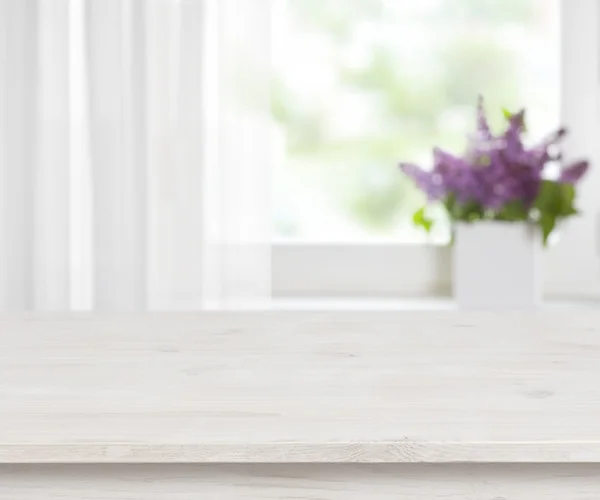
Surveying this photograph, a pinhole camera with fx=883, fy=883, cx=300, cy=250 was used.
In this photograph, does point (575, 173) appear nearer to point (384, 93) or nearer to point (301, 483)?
point (384, 93)

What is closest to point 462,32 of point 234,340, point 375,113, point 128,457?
point 375,113

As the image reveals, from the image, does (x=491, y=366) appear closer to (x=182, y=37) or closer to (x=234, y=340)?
(x=234, y=340)

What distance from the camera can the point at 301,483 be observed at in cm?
53

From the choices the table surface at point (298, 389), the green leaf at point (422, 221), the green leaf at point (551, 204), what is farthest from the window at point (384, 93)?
the table surface at point (298, 389)

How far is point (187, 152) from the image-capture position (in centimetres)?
180

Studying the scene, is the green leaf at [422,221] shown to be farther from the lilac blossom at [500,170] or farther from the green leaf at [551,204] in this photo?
Result: the green leaf at [551,204]

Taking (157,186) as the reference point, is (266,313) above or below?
below

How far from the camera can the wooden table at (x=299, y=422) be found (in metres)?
0.50

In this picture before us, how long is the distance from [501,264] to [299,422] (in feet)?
4.04

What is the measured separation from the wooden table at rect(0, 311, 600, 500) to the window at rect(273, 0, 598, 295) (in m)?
1.32

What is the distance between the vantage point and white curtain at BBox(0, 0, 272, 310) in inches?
70.4

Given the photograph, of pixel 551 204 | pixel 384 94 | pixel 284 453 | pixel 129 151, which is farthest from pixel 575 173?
pixel 284 453

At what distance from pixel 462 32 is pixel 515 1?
5.7 inches

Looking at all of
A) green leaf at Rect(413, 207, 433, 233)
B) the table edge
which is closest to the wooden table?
the table edge
